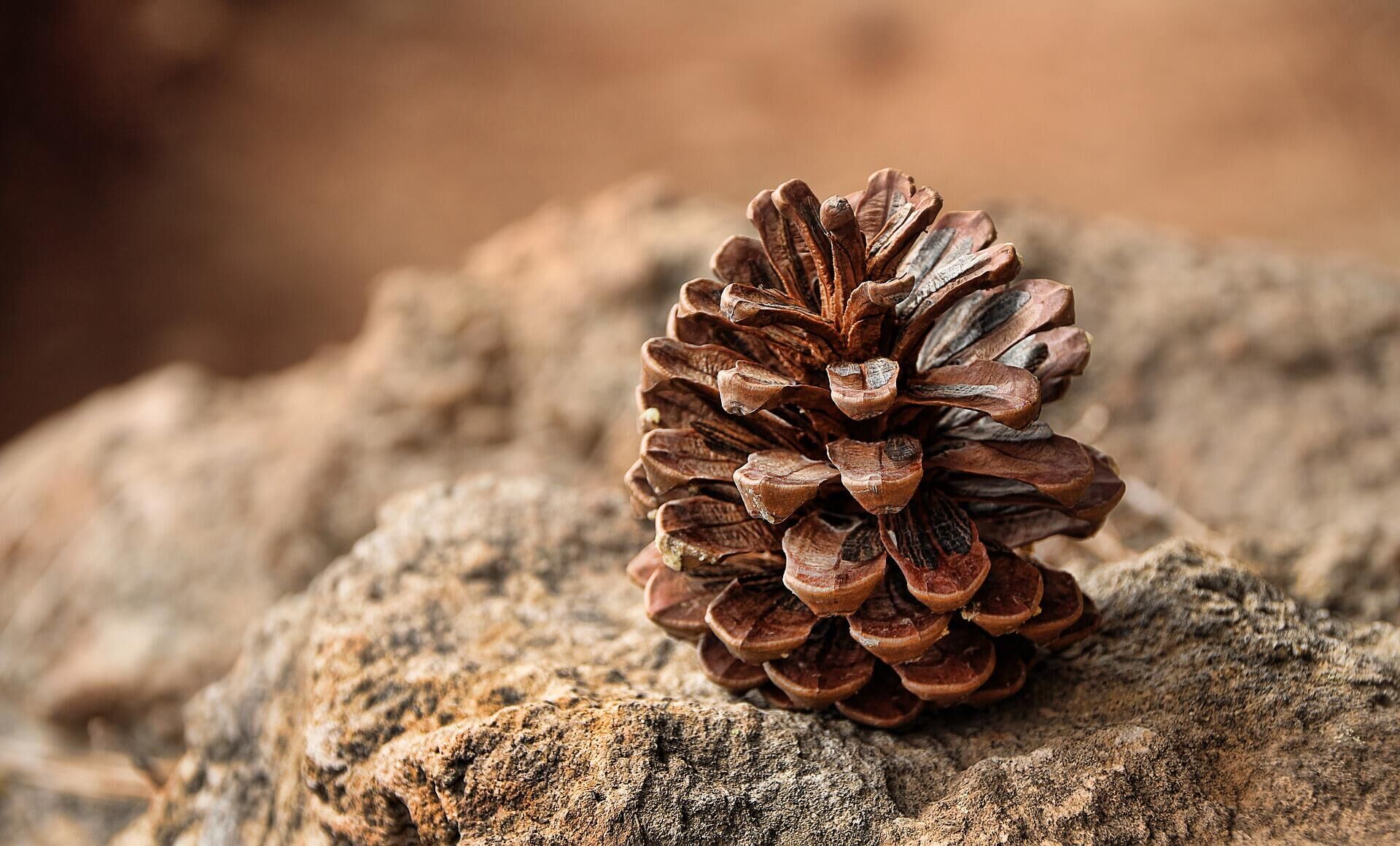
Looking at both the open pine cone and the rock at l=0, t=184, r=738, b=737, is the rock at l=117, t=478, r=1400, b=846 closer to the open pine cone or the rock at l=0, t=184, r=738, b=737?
the open pine cone

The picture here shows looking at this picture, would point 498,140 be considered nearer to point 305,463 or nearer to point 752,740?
point 305,463

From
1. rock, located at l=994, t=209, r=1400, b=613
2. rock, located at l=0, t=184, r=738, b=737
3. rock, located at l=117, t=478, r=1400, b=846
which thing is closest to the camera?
rock, located at l=117, t=478, r=1400, b=846

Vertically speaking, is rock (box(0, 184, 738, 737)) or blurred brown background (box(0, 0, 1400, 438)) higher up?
blurred brown background (box(0, 0, 1400, 438))

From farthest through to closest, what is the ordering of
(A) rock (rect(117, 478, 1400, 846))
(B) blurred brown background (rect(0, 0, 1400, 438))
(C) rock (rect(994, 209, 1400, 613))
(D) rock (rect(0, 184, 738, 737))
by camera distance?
(B) blurred brown background (rect(0, 0, 1400, 438)), (D) rock (rect(0, 184, 738, 737)), (C) rock (rect(994, 209, 1400, 613)), (A) rock (rect(117, 478, 1400, 846))

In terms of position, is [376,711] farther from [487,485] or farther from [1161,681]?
[1161,681]

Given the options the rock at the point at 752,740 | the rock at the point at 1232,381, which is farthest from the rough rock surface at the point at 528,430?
the rock at the point at 752,740

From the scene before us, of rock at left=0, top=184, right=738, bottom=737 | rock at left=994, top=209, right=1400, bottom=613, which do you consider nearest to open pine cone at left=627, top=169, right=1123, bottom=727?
rock at left=994, top=209, right=1400, bottom=613
